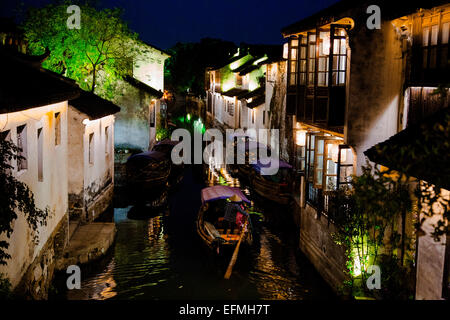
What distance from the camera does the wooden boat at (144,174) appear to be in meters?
30.5

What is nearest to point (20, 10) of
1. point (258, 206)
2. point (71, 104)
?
point (71, 104)

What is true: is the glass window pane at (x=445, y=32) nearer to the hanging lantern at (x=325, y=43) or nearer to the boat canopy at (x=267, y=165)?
the hanging lantern at (x=325, y=43)

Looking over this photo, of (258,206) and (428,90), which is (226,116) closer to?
(258,206)

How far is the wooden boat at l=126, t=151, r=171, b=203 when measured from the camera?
3055cm

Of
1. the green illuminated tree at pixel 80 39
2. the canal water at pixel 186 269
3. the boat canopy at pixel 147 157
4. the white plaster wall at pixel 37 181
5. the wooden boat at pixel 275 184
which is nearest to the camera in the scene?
the white plaster wall at pixel 37 181

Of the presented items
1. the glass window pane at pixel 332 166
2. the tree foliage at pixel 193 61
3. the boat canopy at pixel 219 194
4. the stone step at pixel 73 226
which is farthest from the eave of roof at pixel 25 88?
the tree foliage at pixel 193 61

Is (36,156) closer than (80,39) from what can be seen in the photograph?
Yes

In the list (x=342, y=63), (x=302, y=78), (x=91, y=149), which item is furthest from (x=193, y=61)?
(x=342, y=63)

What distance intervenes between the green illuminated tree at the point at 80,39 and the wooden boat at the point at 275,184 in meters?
10.6

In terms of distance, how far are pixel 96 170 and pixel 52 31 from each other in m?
8.28

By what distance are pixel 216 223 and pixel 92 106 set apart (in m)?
7.90

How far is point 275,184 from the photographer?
27.1 m

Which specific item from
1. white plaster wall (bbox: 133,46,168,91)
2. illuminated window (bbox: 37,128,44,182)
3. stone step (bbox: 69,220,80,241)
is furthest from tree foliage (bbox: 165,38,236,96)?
illuminated window (bbox: 37,128,44,182)

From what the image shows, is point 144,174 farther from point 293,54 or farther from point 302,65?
point 302,65
